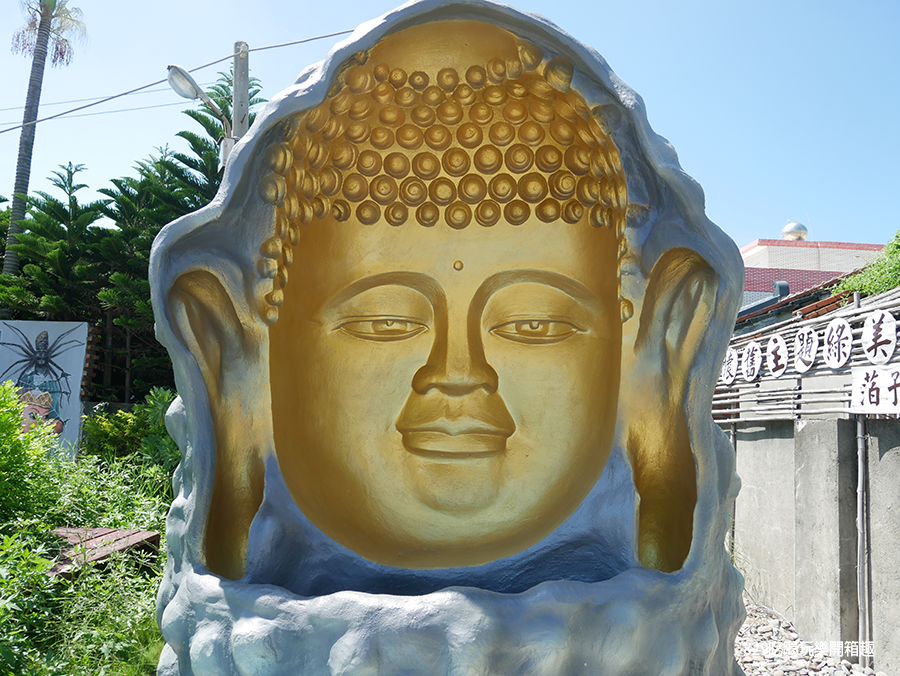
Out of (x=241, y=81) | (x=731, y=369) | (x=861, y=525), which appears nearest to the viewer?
(x=861, y=525)

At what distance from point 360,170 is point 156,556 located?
4.57 metres

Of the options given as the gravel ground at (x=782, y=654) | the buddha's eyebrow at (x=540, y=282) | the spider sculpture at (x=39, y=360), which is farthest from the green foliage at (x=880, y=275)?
the spider sculpture at (x=39, y=360)

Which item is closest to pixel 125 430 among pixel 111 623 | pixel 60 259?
pixel 60 259

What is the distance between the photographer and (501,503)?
156 centimetres

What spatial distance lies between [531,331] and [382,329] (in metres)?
0.36

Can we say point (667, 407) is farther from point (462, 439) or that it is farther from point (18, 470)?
point (18, 470)

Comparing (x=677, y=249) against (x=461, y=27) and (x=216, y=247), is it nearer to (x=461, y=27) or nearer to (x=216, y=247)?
(x=461, y=27)

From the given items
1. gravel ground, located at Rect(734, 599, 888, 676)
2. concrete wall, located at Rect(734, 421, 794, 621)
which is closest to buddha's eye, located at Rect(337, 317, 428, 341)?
gravel ground, located at Rect(734, 599, 888, 676)

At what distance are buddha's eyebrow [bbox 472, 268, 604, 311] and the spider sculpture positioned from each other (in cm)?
1289

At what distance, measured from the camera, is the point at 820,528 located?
6223mm

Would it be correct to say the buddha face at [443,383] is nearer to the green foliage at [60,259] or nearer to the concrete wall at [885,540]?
the concrete wall at [885,540]

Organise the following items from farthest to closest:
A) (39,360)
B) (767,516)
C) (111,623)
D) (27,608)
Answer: (39,360), (767,516), (111,623), (27,608)

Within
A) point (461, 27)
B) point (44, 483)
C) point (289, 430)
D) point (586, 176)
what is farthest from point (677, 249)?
point (44, 483)

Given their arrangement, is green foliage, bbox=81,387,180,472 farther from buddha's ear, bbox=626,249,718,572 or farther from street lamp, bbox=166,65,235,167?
buddha's ear, bbox=626,249,718,572
